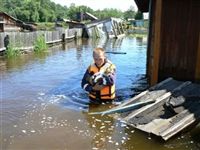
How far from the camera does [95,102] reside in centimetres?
910

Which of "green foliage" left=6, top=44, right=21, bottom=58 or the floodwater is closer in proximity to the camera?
the floodwater

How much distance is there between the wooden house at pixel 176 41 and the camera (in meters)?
9.80

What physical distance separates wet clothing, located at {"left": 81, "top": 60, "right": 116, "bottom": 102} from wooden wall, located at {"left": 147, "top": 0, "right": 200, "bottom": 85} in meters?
1.61

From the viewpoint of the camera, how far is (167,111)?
23.6ft

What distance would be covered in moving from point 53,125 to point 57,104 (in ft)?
5.74

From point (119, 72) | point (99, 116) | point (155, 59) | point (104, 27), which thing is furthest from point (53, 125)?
point (104, 27)

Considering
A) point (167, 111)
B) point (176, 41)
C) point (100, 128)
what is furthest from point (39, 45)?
point (167, 111)

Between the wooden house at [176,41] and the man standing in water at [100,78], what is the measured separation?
165 centimetres

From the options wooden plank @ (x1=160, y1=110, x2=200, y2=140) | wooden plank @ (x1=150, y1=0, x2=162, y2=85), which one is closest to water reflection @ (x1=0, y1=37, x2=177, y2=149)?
wooden plank @ (x1=160, y1=110, x2=200, y2=140)

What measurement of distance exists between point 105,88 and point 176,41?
8.80 ft

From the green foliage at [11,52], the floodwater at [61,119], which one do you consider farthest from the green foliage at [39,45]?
the floodwater at [61,119]

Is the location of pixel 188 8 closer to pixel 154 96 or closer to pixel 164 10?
pixel 164 10

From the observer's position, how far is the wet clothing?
28.3ft

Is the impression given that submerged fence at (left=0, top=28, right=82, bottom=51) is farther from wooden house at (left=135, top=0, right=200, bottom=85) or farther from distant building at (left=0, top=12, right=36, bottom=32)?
wooden house at (left=135, top=0, right=200, bottom=85)
